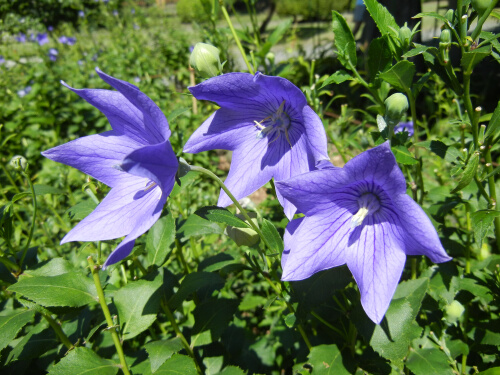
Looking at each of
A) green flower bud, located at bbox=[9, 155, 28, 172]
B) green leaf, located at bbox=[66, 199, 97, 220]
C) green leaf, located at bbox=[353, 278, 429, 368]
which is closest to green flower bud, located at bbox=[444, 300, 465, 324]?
green leaf, located at bbox=[353, 278, 429, 368]

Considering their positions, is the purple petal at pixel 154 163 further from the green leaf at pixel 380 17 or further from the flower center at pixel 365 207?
the green leaf at pixel 380 17

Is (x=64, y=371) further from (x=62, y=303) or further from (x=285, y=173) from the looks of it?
(x=285, y=173)

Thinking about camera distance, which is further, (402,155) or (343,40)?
(343,40)

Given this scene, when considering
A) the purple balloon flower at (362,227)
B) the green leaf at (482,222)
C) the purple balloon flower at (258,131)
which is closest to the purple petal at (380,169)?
the purple balloon flower at (362,227)

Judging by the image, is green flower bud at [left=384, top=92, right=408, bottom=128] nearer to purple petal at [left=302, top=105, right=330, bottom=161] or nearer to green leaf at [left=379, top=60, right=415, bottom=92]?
green leaf at [left=379, top=60, right=415, bottom=92]

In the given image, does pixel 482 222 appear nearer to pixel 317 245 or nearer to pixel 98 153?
pixel 317 245

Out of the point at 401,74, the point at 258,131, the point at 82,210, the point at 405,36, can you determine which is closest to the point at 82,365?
the point at 82,210

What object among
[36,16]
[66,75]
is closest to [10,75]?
[66,75]

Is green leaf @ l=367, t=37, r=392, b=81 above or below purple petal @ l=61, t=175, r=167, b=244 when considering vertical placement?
above
